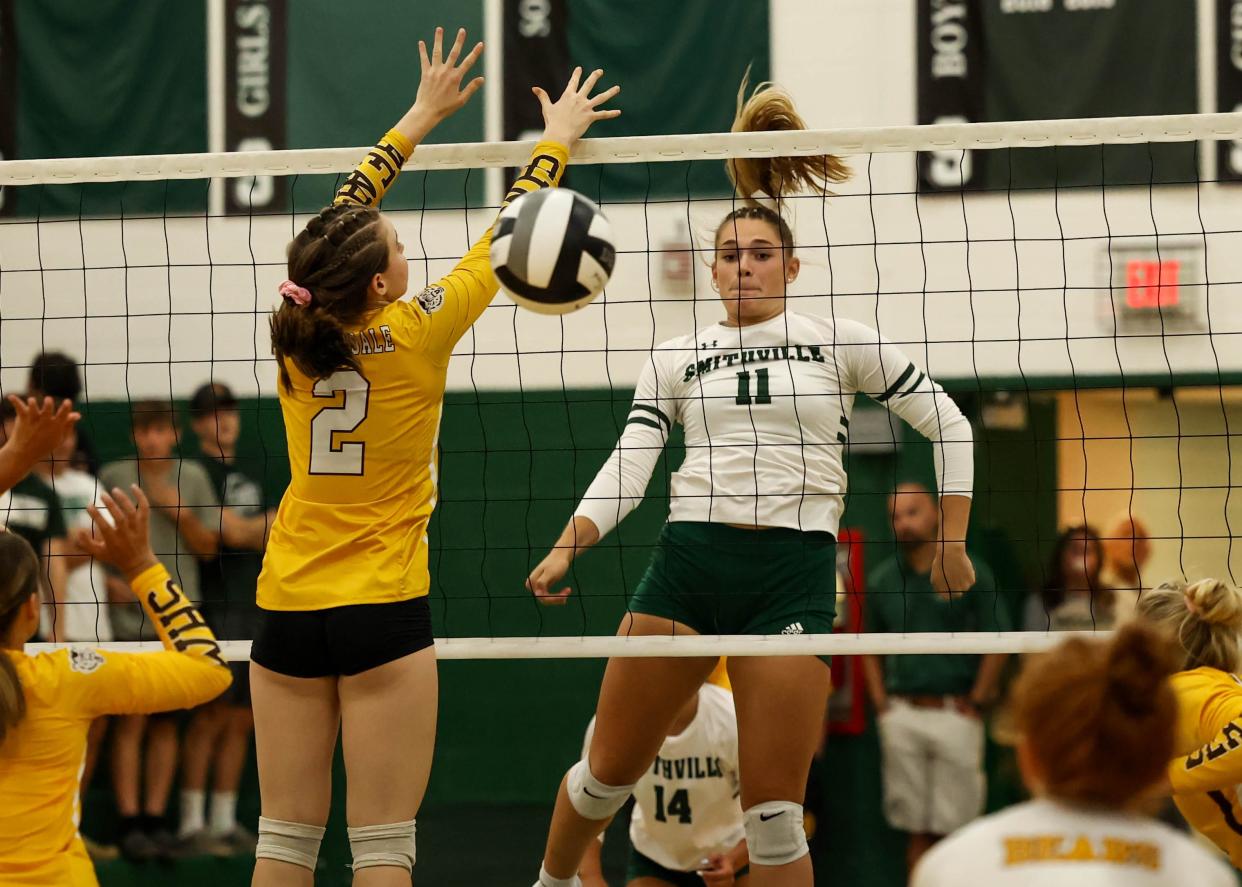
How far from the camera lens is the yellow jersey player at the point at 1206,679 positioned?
3664 mm

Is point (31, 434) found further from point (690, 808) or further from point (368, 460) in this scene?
point (690, 808)

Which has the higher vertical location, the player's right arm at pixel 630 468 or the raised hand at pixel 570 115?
the raised hand at pixel 570 115

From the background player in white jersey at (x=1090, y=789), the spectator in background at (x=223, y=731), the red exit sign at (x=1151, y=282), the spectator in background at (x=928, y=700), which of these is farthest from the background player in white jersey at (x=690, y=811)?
the red exit sign at (x=1151, y=282)

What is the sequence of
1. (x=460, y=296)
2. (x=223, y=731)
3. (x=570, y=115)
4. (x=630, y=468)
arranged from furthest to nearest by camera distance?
(x=223, y=731) < (x=630, y=468) < (x=570, y=115) < (x=460, y=296)

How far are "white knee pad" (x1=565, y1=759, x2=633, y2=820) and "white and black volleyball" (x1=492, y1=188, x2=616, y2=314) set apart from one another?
4.60 ft

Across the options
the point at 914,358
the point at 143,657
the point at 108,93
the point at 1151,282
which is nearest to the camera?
the point at 143,657

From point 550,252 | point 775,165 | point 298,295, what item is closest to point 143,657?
point 298,295

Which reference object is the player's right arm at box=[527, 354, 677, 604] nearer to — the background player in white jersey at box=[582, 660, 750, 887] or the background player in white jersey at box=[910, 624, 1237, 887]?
the background player in white jersey at box=[582, 660, 750, 887]

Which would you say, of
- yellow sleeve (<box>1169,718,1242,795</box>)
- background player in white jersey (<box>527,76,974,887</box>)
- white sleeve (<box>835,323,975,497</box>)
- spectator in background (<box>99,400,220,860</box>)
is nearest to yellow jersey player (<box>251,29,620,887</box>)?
background player in white jersey (<box>527,76,974,887</box>)

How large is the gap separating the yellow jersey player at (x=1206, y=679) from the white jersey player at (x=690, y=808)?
1.69m

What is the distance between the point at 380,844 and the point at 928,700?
156 inches

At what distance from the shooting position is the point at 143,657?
317 cm

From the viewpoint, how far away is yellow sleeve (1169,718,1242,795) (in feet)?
11.4

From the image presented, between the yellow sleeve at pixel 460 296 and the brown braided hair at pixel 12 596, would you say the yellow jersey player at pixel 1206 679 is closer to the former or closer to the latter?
the yellow sleeve at pixel 460 296
